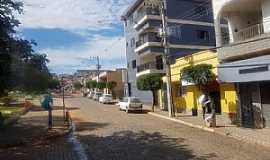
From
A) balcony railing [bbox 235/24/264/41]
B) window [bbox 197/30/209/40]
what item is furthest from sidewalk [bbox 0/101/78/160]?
window [bbox 197/30/209/40]

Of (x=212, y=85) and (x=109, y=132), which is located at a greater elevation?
(x=212, y=85)

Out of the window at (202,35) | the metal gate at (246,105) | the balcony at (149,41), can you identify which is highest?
the window at (202,35)

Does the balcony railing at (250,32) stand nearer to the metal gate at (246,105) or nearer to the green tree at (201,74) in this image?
the green tree at (201,74)

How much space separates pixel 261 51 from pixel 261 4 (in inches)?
140

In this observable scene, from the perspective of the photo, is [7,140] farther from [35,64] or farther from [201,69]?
[201,69]

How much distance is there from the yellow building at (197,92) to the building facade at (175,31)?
42.6 ft

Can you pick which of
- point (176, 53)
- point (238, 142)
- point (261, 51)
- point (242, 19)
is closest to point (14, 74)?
point (238, 142)

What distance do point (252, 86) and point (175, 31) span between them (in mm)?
28360

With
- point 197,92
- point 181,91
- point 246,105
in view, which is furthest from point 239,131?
point 181,91

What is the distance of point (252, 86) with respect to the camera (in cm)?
2283

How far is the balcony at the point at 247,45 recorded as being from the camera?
20612mm

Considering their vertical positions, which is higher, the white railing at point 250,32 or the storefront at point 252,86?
the white railing at point 250,32

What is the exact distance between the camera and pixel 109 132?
77.0 feet

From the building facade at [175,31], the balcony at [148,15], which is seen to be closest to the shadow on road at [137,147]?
the building facade at [175,31]
